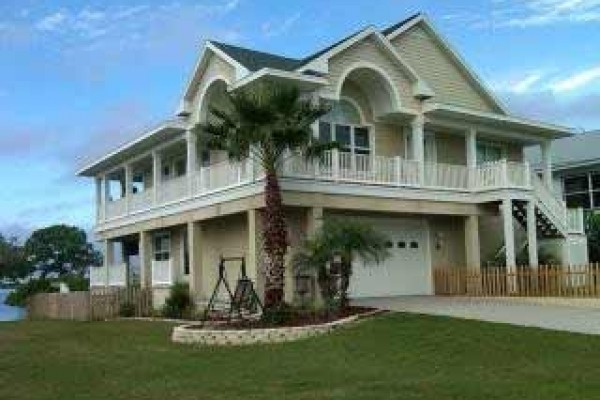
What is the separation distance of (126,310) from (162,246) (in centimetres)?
640

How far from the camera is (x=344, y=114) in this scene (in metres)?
29.3

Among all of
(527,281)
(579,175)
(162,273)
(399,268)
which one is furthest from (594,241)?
(162,273)

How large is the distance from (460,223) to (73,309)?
555 inches

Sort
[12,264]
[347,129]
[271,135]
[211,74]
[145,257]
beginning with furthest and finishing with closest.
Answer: [12,264], [145,257], [347,129], [211,74], [271,135]

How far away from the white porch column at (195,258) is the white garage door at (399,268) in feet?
16.1

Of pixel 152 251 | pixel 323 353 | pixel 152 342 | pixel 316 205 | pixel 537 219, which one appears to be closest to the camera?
pixel 323 353

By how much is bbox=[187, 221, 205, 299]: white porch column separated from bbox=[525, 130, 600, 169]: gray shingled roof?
17.6 m

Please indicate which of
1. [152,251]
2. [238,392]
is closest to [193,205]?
[152,251]

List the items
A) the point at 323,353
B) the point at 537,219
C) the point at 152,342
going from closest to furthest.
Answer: the point at 323,353
the point at 152,342
the point at 537,219

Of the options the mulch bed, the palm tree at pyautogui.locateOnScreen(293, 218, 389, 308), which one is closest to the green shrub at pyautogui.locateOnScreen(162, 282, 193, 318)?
the mulch bed

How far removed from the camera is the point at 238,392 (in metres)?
12.7

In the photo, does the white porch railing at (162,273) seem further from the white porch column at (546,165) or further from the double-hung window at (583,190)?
the double-hung window at (583,190)

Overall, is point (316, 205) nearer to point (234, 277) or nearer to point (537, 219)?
point (234, 277)

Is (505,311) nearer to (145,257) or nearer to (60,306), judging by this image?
(145,257)
